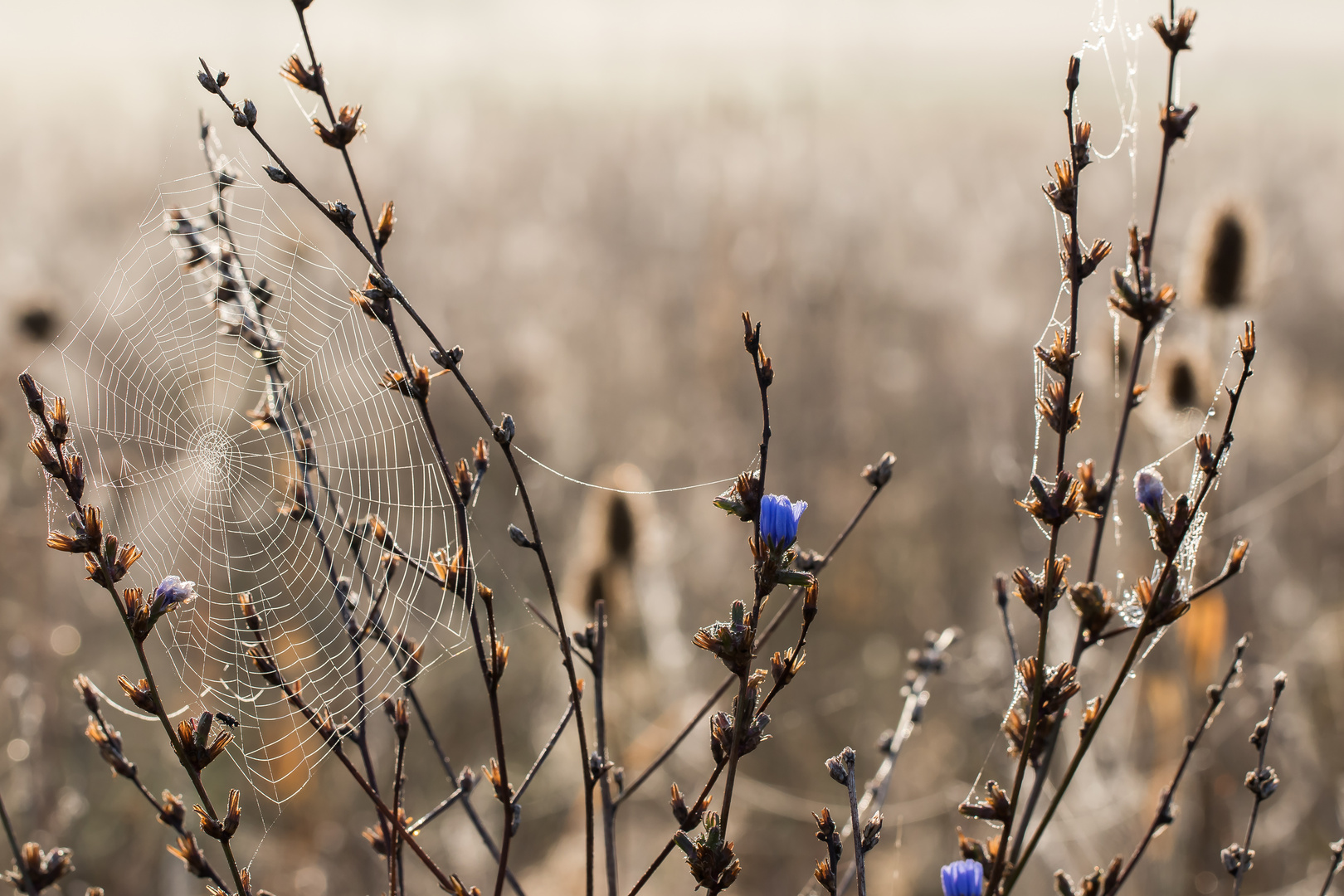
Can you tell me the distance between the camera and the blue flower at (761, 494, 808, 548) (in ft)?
3.15

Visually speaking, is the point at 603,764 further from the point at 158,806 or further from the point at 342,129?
the point at 342,129

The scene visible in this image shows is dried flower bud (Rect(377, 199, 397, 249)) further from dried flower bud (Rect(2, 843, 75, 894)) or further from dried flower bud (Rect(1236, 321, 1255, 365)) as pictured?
dried flower bud (Rect(1236, 321, 1255, 365))

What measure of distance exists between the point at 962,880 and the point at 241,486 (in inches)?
174

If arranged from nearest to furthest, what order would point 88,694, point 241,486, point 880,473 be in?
point 88,694, point 880,473, point 241,486

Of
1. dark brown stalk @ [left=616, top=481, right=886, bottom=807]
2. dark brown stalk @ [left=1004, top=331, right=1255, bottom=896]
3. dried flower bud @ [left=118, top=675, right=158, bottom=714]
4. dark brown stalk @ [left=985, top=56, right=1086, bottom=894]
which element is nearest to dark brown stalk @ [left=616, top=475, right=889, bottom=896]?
dark brown stalk @ [left=616, top=481, right=886, bottom=807]

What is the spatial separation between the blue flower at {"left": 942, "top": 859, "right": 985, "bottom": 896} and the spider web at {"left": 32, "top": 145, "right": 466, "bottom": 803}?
6.27 ft

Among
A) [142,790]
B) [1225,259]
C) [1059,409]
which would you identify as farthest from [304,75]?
[1225,259]

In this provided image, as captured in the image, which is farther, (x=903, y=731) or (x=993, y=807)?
(x=903, y=731)

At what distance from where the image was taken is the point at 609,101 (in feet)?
40.4

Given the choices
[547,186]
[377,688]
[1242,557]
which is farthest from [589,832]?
[547,186]

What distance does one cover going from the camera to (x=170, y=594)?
3.64ft

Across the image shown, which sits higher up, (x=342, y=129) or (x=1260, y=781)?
(x=342, y=129)

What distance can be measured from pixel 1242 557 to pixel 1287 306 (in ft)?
28.2

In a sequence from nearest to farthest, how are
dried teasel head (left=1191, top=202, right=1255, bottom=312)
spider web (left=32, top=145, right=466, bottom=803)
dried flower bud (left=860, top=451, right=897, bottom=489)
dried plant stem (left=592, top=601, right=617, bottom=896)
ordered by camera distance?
dried plant stem (left=592, top=601, right=617, bottom=896) < dried flower bud (left=860, top=451, right=897, bottom=489) < spider web (left=32, top=145, right=466, bottom=803) < dried teasel head (left=1191, top=202, right=1255, bottom=312)
